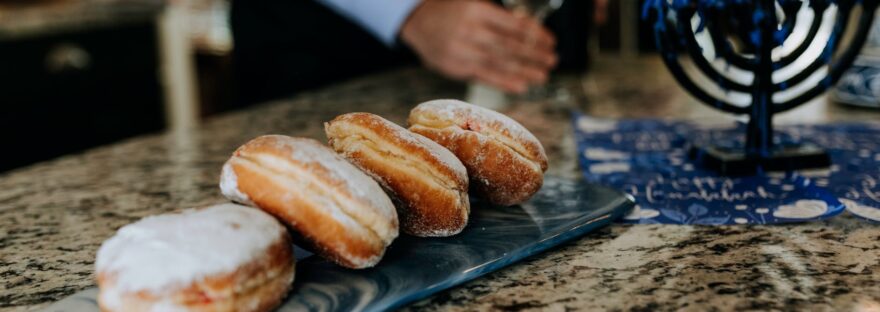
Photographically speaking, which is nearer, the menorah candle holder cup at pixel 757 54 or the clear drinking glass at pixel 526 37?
the menorah candle holder cup at pixel 757 54

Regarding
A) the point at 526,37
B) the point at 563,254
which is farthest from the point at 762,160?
the point at 526,37

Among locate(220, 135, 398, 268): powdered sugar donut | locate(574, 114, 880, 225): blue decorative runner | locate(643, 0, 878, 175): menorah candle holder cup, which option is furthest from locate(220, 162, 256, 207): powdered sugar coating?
locate(643, 0, 878, 175): menorah candle holder cup

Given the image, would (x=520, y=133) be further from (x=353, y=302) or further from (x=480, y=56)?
(x=480, y=56)

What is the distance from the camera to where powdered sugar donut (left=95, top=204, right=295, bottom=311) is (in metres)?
0.44

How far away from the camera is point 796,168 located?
848 millimetres

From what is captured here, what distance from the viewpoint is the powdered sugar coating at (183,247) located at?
0.44 metres

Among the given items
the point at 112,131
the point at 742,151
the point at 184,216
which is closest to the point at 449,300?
the point at 184,216

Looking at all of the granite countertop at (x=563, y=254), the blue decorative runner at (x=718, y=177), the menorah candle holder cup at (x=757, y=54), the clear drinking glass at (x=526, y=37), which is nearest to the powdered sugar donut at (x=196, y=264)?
the granite countertop at (x=563, y=254)

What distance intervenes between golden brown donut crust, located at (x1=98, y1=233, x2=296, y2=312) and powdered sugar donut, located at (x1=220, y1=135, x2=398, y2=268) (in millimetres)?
29

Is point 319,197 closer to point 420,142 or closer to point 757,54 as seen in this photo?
point 420,142

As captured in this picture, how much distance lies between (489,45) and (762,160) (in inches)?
30.4

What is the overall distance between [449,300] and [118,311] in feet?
0.65

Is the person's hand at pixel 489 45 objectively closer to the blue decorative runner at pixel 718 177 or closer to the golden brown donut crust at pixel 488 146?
the blue decorative runner at pixel 718 177

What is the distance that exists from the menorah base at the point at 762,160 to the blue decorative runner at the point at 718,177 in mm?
11
